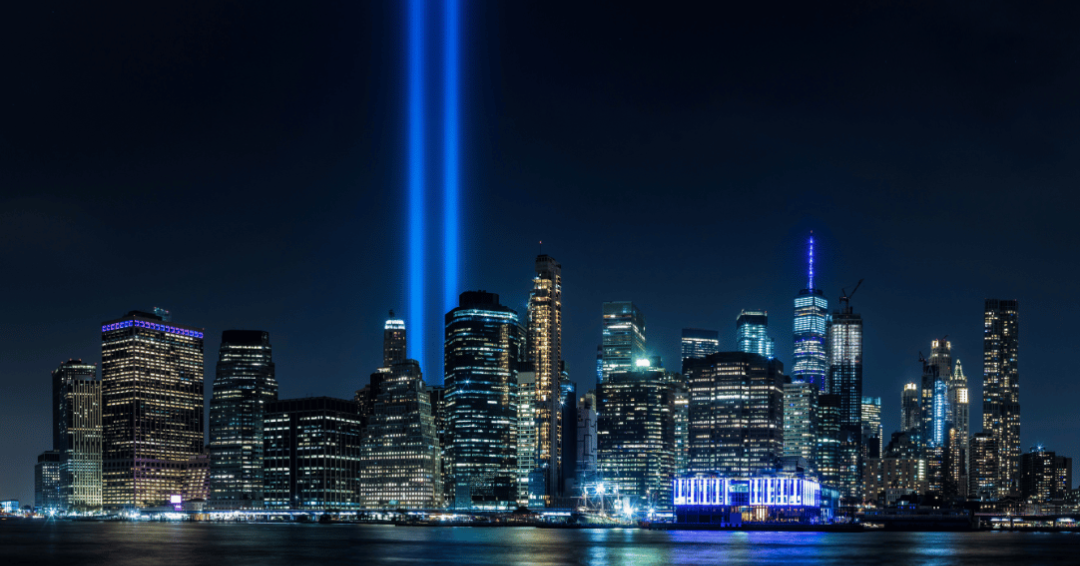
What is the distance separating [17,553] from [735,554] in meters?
103

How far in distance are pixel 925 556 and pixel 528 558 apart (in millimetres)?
60182

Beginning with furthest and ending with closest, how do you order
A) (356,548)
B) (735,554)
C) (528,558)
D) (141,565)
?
(356,548)
(735,554)
(528,558)
(141,565)

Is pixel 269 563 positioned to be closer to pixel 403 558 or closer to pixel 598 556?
pixel 403 558

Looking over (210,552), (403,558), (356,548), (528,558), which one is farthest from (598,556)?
(210,552)

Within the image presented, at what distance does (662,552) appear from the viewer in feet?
581

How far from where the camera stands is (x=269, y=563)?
148250mm

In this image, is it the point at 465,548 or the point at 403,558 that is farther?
the point at 465,548

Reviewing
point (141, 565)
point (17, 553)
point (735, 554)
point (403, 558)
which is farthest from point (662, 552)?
point (17, 553)

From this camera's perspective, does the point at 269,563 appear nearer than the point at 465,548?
Yes

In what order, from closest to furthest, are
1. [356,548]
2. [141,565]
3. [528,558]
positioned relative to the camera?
[141,565] → [528,558] → [356,548]

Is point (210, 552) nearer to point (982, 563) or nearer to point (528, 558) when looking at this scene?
point (528, 558)

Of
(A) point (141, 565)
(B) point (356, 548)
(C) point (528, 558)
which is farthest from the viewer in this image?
(B) point (356, 548)

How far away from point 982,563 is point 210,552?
106 m

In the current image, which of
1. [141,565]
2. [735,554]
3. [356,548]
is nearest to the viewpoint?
[141,565]
